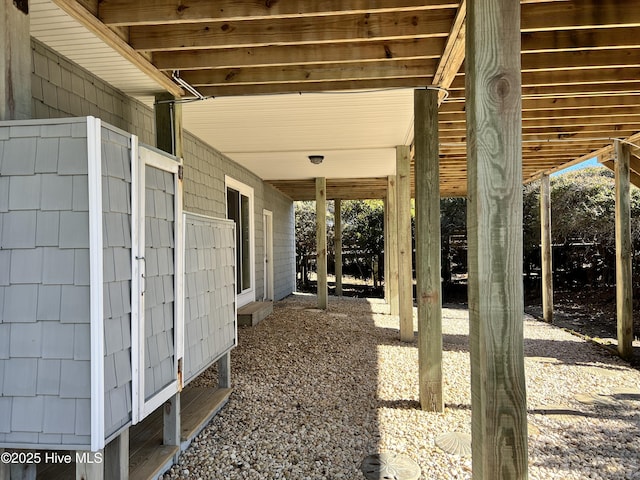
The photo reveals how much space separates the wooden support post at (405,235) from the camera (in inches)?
228

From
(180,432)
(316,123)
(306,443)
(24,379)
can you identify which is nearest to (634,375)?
(306,443)

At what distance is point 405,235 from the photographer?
5.85 m

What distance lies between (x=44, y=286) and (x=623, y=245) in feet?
21.1

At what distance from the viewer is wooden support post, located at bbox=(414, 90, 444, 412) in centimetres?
346

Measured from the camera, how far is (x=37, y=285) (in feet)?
5.94

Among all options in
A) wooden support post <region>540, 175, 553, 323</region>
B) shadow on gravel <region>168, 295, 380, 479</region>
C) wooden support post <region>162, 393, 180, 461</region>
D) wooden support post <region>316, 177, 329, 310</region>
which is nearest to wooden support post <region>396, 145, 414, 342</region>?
shadow on gravel <region>168, 295, 380, 479</region>

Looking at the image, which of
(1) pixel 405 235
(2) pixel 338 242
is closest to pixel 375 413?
(1) pixel 405 235

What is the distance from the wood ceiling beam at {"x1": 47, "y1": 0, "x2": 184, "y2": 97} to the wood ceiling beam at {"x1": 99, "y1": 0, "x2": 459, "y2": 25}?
0.08 m

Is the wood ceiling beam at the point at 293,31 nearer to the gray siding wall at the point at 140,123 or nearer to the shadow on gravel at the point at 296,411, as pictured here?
the gray siding wall at the point at 140,123

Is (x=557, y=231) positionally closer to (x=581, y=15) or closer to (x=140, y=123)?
(x=581, y=15)

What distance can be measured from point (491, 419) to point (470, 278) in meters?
0.46

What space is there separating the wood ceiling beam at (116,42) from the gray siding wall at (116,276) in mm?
901

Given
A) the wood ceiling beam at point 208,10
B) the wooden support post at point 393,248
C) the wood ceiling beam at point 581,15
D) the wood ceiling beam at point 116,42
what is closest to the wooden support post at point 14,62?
the wood ceiling beam at point 116,42

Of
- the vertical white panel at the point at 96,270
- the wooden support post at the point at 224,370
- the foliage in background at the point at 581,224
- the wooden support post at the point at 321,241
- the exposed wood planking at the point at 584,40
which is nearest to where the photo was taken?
the vertical white panel at the point at 96,270
